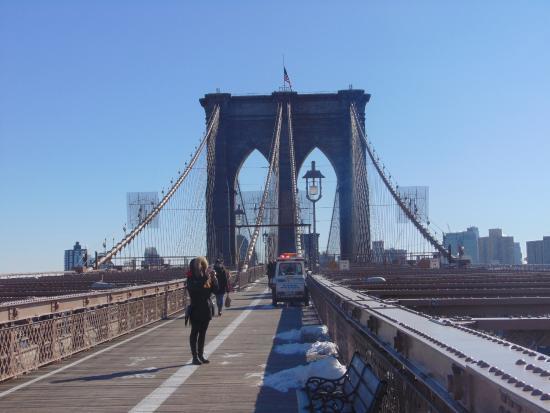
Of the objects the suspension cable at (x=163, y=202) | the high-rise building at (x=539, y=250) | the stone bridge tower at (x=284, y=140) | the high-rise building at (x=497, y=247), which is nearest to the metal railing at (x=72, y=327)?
the suspension cable at (x=163, y=202)

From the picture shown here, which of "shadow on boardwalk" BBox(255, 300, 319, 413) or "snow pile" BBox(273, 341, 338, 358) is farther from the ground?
"snow pile" BBox(273, 341, 338, 358)

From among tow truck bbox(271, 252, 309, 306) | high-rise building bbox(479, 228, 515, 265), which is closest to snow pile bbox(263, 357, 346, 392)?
tow truck bbox(271, 252, 309, 306)

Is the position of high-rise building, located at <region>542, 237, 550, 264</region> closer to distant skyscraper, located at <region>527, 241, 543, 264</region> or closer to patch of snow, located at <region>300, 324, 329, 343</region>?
distant skyscraper, located at <region>527, 241, 543, 264</region>

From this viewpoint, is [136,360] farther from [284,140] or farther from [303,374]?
[284,140]

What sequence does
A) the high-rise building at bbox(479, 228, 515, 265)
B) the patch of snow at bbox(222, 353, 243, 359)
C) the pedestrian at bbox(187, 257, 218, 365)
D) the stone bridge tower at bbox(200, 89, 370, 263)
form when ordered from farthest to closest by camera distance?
1. the high-rise building at bbox(479, 228, 515, 265)
2. the stone bridge tower at bbox(200, 89, 370, 263)
3. the patch of snow at bbox(222, 353, 243, 359)
4. the pedestrian at bbox(187, 257, 218, 365)

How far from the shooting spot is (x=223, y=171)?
244 ft

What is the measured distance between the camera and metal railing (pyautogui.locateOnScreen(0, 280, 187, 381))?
10836mm

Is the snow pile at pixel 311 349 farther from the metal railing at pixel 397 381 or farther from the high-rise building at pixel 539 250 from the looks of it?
the high-rise building at pixel 539 250

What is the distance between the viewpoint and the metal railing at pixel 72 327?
10.8 metres

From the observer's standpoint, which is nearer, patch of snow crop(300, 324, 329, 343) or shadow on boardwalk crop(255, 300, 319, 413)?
shadow on boardwalk crop(255, 300, 319, 413)

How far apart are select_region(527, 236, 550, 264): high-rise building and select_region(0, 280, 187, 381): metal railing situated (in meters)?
48.1

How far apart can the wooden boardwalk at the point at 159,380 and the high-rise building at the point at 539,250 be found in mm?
51160

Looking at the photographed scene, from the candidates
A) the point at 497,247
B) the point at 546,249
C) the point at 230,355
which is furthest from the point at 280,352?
the point at 497,247

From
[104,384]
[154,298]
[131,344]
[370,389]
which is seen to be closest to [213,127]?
[154,298]
